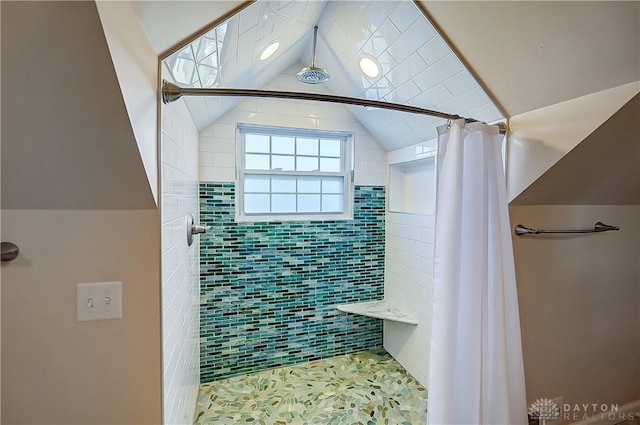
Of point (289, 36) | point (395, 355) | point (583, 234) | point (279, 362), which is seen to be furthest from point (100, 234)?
point (395, 355)

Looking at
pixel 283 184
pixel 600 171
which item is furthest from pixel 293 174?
pixel 600 171

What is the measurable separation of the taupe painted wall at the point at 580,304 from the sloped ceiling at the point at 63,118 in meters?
1.64

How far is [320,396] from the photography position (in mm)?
2086

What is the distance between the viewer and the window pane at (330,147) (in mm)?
2580

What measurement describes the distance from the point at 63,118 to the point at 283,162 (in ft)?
5.85

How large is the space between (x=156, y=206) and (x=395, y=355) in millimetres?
2356

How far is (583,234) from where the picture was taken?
5.20 feet

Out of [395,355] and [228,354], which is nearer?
[228,354]

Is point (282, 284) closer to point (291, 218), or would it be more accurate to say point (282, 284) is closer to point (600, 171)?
point (291, 218)

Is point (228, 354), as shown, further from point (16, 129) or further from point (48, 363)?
point (16, 129)

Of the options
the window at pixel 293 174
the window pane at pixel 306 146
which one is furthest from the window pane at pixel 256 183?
the window pane at pixel 306 146

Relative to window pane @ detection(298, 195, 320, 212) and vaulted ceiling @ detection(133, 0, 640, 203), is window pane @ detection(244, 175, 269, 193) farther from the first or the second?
vaulted ceiling @ detection(133, 0, 640, 203)

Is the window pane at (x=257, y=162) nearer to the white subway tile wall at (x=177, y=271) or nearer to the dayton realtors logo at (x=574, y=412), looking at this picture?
the white subway tile wall at (x=177, y=271)

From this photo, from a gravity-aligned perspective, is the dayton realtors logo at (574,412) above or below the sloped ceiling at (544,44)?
below
